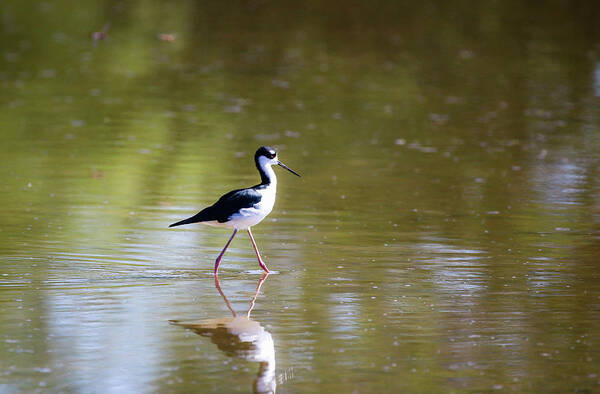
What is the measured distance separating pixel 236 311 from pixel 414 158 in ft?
27.4

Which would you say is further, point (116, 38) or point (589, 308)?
point (116, 38)

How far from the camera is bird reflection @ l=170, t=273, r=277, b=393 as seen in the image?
755 centimetres

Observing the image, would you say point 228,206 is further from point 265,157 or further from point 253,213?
point 265,157

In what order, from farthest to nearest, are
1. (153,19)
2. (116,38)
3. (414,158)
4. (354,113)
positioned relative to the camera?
(153,19)
(116,38)
(354,113)
(414,158)

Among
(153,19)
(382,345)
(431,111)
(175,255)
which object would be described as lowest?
(153,19)

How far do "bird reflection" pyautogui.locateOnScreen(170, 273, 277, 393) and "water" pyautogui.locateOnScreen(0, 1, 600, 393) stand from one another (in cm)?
2

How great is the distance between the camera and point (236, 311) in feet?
30.3

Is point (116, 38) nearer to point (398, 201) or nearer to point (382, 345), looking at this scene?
point (398, 201)

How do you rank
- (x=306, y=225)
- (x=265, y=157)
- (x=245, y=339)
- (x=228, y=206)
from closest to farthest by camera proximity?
(x=245, y=339) < (x=228, y=206) < (x=265, y=157) < (x=306, y=225)

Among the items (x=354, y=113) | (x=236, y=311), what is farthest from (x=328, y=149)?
(x=236, y=311)

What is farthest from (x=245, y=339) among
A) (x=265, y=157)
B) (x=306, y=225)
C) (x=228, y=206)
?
(x=306, y=225)

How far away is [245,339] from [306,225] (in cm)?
438

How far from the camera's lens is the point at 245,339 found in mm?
8414

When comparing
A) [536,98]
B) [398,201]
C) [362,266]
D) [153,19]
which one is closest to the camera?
[362,266]
